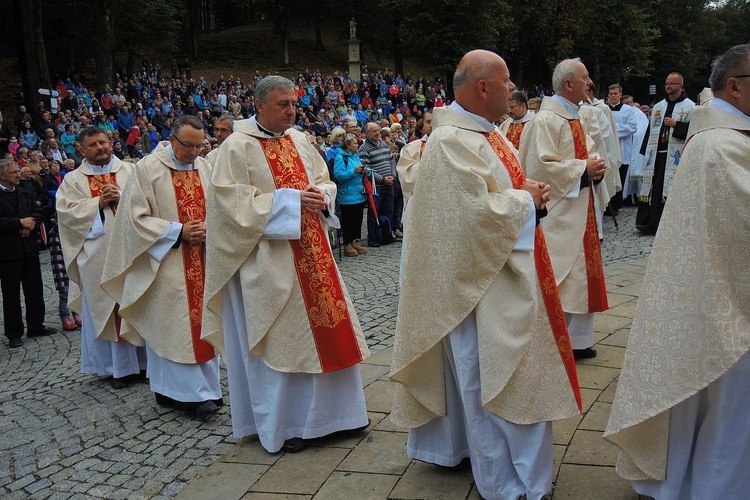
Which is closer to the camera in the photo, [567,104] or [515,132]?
[567,104]

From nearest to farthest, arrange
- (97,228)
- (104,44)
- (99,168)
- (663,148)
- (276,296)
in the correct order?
(276,296) < (97,228) < (99,168) < (663,148) < (104,44)

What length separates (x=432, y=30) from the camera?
3906 centimetres

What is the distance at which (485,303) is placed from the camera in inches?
123

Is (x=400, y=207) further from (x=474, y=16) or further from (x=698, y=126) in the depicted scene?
(x=474, y=16)

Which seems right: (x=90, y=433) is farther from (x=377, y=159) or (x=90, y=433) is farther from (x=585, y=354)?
(x=377, y=159)

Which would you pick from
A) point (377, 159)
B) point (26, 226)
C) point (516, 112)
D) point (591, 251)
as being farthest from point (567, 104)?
point (377, 159)

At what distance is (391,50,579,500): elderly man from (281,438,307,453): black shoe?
108cm

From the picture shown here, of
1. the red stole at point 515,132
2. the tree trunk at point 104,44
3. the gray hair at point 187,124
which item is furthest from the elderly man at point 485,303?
the tree trunk at point 104,44

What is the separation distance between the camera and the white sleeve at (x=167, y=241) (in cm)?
488

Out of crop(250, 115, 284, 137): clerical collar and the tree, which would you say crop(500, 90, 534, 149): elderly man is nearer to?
crop(250, 115, 284, 137): clerical collar

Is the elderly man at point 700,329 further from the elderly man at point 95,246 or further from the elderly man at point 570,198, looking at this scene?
the elderly man at point 95,246

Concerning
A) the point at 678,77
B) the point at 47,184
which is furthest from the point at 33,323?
the point at 678,77

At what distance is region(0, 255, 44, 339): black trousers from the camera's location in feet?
23.9

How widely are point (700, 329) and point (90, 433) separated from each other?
3.91m
